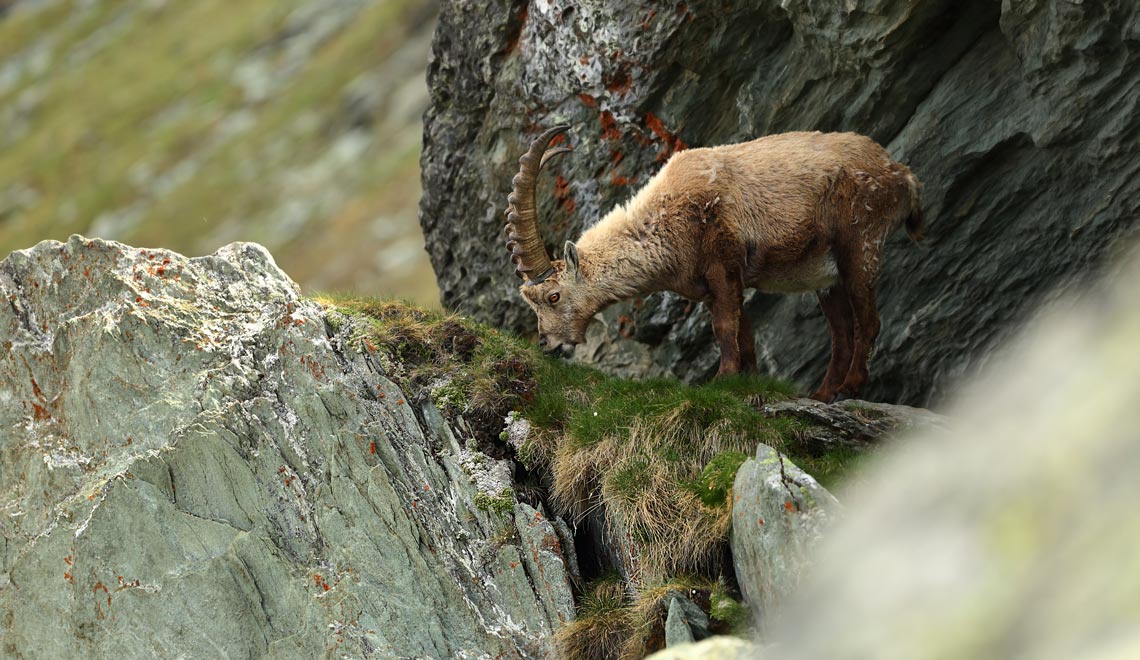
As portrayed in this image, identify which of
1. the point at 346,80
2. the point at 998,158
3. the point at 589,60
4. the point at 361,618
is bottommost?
the point at 361,618

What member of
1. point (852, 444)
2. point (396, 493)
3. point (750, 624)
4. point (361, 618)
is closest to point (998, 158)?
point (852, 444)

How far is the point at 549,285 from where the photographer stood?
14398mm

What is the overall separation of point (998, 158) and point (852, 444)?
461 centimetres

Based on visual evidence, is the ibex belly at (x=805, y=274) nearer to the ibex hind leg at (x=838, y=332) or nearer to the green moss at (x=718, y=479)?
the ibex hind leg at (x=838, y=332)

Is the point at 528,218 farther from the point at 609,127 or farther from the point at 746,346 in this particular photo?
the point at 746,346

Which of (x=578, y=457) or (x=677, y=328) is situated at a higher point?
(x=677, y=328)

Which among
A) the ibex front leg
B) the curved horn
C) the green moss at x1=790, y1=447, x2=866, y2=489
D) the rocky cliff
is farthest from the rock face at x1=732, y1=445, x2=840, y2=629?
the curved horn

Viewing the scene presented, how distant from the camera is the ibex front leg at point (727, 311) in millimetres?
13297

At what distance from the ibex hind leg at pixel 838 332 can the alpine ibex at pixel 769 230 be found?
0.5 inches

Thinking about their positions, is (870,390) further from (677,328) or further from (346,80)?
(346,80)

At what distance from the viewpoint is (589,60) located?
1548 centimetres

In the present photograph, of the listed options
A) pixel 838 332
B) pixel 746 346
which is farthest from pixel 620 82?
pixel 838 332

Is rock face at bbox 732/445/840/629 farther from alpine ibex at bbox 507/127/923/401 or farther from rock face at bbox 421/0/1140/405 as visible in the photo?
rock face at bbox 421/0/1140/405

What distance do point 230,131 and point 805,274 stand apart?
2222 inches
